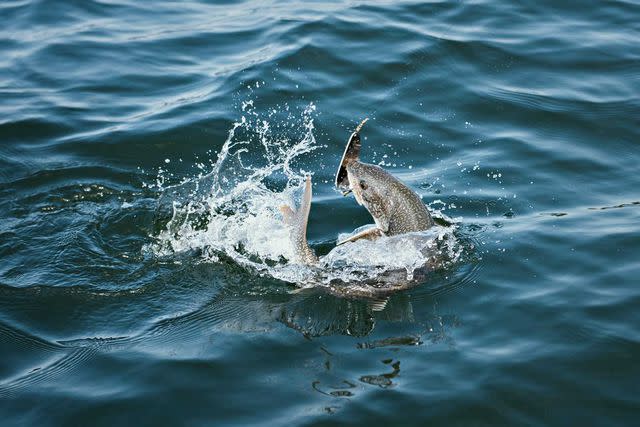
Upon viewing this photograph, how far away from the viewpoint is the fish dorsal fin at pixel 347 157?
6.37m

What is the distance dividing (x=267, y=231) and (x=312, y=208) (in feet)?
3.04

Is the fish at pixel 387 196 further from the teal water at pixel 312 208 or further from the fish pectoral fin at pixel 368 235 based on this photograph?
the teal water at pixel 312 208

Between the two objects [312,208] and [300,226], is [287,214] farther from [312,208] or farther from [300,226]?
[312,208]

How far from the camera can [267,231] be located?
7.10 metres

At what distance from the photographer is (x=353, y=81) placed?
10422 mm

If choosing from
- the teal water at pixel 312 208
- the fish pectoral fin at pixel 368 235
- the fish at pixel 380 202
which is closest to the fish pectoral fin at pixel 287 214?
the fish at pixel 380 202

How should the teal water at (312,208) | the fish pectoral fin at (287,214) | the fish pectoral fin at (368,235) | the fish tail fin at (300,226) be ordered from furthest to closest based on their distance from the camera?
1. the fish pectoral fin at (368,235)
2. the fish pectoral fin at (287,214)
3. the fish tail fin at (300,226)
4. the teal water at (312,208)

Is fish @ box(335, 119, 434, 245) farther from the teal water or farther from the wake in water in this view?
the teal water

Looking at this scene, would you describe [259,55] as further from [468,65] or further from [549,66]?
[549,66]

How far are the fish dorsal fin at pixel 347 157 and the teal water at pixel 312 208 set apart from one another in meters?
0.74

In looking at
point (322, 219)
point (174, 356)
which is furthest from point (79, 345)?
point (322, 219)

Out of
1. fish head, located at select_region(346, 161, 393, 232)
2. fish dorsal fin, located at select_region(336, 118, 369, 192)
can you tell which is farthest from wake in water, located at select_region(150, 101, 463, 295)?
fish dorsal fin, located at select_region(336, 118, 369, 192)

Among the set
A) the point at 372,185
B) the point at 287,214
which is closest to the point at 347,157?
the point at 372,185

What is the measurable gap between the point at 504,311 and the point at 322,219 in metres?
2.13
